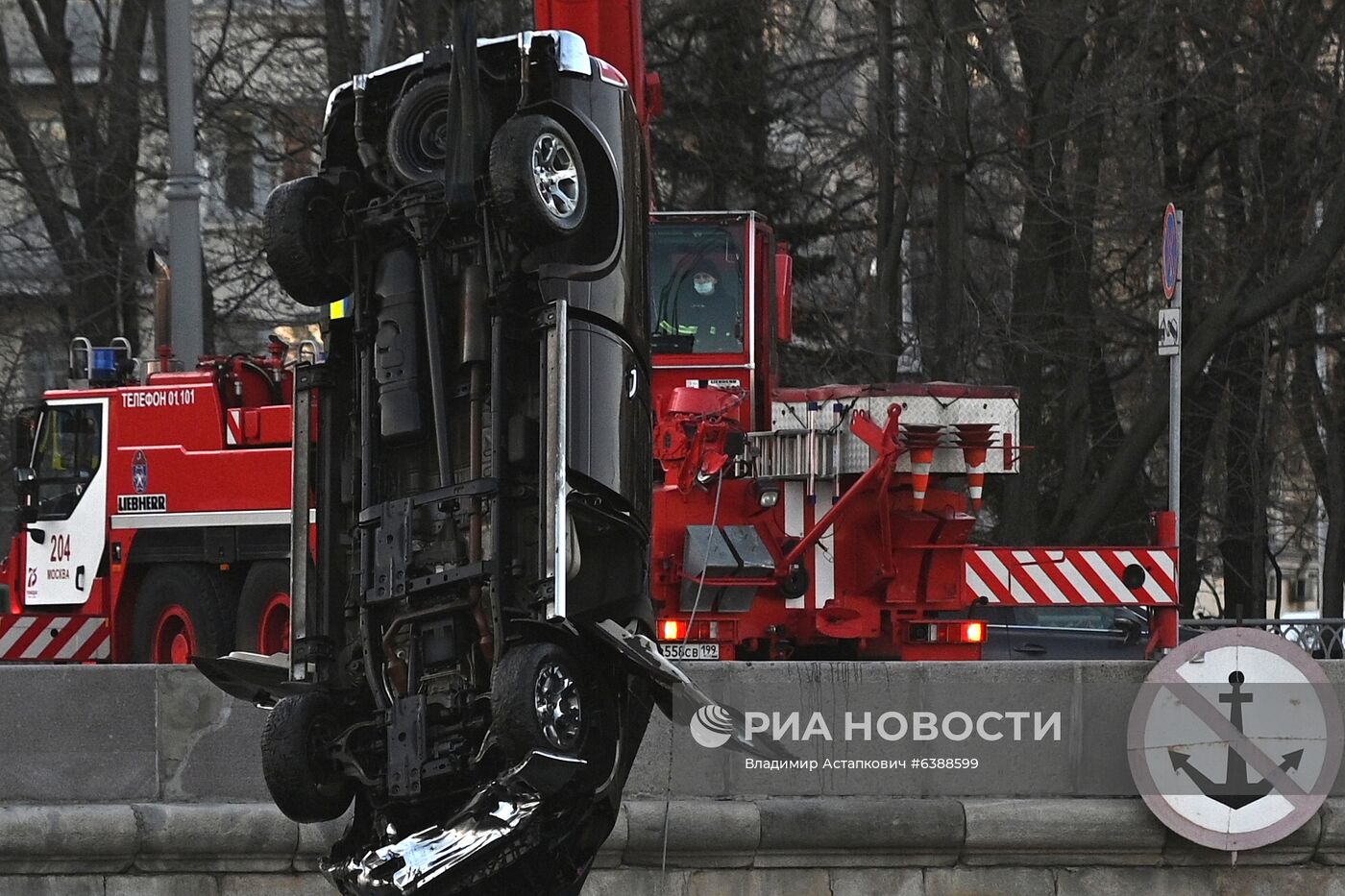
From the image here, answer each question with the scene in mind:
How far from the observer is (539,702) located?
564cm

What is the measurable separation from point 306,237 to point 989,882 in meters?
3.60

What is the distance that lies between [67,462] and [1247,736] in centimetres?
1120

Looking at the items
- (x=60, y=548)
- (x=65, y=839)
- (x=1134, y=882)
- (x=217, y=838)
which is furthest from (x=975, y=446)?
(x=60, y=548)

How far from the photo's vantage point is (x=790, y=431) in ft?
43.8

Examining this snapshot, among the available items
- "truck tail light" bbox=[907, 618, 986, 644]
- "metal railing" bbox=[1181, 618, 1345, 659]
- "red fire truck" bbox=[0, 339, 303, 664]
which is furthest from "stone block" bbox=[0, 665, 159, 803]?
"metal railing" bbox=[1181, 618, 1345, 659]

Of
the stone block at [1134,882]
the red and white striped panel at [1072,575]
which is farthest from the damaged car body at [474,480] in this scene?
the red and white striped panel at [1072,575]

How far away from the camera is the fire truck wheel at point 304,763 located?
610 cm

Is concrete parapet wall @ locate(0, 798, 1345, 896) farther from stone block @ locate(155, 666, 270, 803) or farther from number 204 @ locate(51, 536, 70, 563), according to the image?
number 204 @ locate(51, 536, 70, 563)

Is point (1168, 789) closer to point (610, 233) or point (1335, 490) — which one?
point (610, 233)

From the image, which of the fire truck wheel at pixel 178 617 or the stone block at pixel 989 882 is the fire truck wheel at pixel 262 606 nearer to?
the fire truck wheel at pixel 178 617

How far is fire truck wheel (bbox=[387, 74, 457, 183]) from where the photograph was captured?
6203mm

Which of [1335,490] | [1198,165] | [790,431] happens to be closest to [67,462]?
[790,431]

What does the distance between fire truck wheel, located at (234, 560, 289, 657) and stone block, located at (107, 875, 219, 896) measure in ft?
24.8

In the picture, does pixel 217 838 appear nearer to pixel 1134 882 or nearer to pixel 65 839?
pixel 65 839
